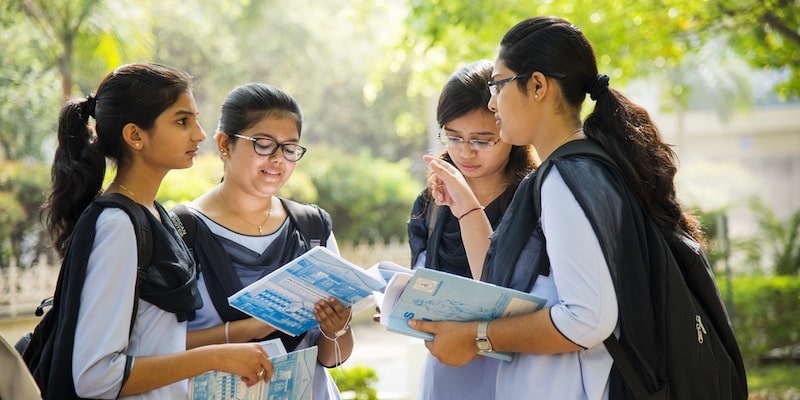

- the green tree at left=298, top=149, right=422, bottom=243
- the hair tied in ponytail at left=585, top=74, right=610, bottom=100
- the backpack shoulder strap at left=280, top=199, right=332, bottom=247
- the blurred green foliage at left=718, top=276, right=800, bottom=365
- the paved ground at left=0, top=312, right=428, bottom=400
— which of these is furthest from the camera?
the green tree at left=298, top=149, right=422, bottom=243

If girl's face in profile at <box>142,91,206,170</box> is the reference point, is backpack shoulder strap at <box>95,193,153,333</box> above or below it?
below

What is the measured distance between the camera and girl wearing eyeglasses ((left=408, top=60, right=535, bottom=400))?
2.73m

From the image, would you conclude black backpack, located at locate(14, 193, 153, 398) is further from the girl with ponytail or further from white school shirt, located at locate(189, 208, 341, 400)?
white school shirt, located at locate(189, 208, 341, 400)

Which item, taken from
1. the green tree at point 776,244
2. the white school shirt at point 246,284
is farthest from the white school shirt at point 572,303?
the green tree at point 776,244

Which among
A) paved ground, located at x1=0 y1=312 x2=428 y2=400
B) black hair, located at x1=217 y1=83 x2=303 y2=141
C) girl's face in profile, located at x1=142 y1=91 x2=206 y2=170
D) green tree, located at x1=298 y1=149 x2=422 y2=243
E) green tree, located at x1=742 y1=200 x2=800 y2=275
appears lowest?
paved ground, located at x1=0 y1=312 x2=428 y2=400

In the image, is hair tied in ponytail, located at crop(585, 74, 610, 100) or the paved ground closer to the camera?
hair tied in ponytail, located at crop(585, 74, 610, 100)

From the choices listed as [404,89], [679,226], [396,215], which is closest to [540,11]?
[679,226]

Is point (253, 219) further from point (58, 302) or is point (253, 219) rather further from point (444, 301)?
point (444, 301)

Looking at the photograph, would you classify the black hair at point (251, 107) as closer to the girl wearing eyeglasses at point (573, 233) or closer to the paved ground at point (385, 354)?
the girl wearing eyeglasses at point (573, 233)

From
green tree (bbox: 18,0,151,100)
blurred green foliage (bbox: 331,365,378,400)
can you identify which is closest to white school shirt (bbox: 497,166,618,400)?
blurred green foliage (bbox: 331,365,378,400)

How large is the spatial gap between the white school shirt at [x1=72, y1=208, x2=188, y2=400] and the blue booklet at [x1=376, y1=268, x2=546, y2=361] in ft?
2.07

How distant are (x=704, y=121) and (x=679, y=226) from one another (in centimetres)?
3782

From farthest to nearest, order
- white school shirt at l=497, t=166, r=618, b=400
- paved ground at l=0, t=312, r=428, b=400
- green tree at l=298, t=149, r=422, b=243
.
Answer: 1. green tree at l=298, t=149, r=422, b=243
2. paved ground at l=0, t=312, r=428, b=400
3. white school shirt at l=497, t=166, r=618, b=400

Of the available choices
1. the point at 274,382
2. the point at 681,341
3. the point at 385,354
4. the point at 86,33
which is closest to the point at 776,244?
the point at 385,354
